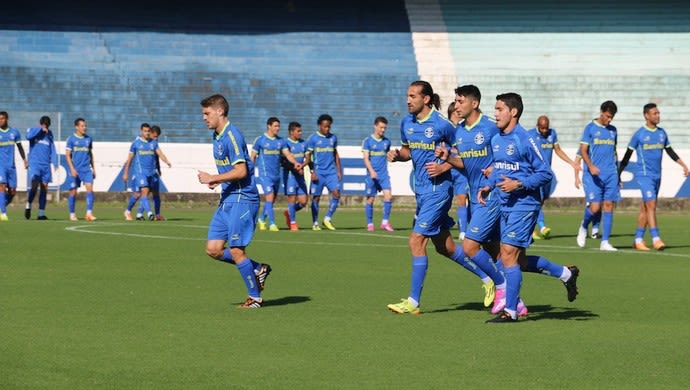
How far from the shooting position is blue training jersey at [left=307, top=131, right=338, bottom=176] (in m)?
26.7

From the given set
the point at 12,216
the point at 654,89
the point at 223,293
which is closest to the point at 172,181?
the point at 12,216

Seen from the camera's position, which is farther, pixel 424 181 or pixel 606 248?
pixel 606 248

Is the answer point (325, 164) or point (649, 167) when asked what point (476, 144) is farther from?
point (325, 164)

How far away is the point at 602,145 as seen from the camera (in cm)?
2058

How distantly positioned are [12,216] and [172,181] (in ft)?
25.3

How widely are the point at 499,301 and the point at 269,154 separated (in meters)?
15.0

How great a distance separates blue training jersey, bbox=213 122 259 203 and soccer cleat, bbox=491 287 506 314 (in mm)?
2531

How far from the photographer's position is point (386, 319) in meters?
10.9

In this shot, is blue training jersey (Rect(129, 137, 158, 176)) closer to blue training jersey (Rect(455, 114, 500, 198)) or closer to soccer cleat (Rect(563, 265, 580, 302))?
blue training jersey (Rect(455, 114, 500, 198))

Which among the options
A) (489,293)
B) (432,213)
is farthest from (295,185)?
(432,213)

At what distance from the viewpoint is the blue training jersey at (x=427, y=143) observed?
11.5 meters

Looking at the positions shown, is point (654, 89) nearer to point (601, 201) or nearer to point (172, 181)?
point (172, 181)

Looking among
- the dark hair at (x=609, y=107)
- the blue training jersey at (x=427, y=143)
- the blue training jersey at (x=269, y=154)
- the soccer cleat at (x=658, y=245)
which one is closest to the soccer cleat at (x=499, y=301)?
the blue training jersey at (x=427, y=143)

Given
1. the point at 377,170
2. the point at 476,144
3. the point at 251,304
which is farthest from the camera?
the point at 377,170
